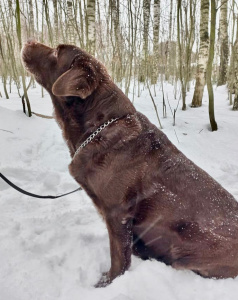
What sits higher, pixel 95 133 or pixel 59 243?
pixel 95 133

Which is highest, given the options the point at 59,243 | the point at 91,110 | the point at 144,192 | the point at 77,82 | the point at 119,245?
the point at 77,82

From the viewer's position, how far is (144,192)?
1.90 m

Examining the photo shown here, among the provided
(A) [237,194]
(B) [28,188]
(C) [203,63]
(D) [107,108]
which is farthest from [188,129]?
(D) [107,108]

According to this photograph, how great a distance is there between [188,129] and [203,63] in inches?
139

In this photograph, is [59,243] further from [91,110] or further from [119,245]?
[91,110]

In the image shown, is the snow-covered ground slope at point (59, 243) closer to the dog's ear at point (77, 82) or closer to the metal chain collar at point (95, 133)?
the metal chain collar at point (95, 133)

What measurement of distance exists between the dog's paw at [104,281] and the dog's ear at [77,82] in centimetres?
143

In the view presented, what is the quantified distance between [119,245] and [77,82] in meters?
1.28

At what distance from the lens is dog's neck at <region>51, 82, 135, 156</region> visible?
203cm

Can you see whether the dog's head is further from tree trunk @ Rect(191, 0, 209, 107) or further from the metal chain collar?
tree trunk @ Rect(191, 0, 209, 107)

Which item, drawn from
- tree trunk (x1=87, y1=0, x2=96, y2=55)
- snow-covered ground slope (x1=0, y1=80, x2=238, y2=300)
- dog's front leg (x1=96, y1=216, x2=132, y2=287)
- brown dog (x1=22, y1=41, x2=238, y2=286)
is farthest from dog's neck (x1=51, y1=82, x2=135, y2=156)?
tree trunk (x1=87, y1=0, x2=96, y2=55)

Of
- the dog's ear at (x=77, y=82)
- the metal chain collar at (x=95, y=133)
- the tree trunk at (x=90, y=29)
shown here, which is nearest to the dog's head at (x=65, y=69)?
the dog's ear at (x=77, y=82)

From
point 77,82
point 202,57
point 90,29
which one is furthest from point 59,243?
point 202,57

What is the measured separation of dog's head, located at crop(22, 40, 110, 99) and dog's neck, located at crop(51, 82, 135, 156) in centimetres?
9
